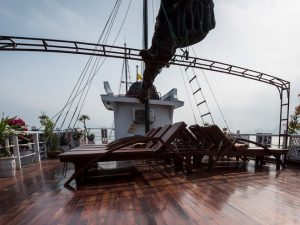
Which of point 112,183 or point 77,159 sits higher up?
point 77,159

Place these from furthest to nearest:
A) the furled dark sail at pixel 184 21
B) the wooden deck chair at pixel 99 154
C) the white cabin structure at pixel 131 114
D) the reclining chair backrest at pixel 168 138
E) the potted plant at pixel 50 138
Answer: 1. the white cabin structure at pixel 131 114
2. the potted plant at pixel 50 138
3. the reclining chair backrest at pixel 168 138
4. the furled dark sail at pixel 184 21
5. the wooden deck chair at pixel 99 154

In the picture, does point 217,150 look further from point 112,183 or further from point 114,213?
point 114,213

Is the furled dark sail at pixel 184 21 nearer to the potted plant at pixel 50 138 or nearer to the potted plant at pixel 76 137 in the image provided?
the potted plant at pixel 50 138

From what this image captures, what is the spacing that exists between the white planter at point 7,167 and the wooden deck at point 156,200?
308mm

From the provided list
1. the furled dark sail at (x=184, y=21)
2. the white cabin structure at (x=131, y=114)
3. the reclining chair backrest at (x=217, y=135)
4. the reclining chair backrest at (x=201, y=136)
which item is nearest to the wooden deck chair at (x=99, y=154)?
the reclining chair backrest at (x=217, y=135)

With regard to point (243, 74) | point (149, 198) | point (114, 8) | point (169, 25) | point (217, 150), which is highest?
point (114, 8)

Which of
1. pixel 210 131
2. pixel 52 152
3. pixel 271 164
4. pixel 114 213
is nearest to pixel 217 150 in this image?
pixel 210 131

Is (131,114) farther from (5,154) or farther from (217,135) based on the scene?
(217,135)

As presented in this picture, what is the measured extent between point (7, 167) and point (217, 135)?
15.8 ft

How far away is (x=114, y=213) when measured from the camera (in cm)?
218

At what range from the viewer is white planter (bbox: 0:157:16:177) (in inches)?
161

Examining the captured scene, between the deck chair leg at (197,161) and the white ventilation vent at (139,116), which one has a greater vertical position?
the white ventilation vent at (139,116)

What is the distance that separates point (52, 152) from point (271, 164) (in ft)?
24.1

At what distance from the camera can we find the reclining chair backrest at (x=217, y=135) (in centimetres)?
412
